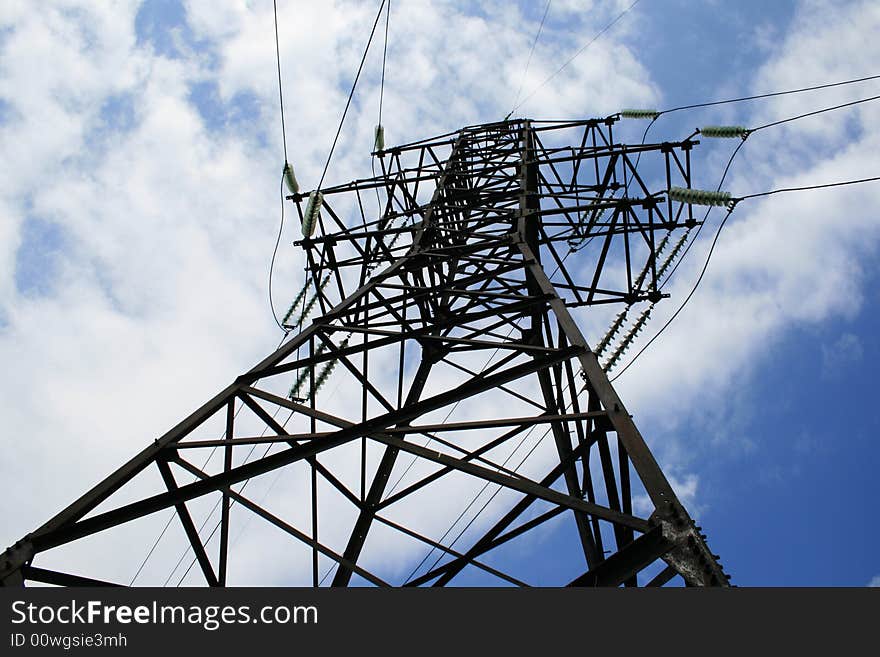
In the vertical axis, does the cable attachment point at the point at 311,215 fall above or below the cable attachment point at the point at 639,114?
below

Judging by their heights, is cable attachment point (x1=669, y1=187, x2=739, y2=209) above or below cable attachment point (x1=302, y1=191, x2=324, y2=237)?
below

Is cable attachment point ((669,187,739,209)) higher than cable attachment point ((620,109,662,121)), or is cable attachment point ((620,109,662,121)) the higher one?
cable attachment point ((620,109,662,121))

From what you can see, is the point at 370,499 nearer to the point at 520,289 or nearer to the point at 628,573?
the point at 520,289

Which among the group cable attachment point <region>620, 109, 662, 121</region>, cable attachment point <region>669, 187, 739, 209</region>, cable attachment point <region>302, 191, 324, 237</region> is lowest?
cable attachment point <region>669, 187, 739, 209</region>

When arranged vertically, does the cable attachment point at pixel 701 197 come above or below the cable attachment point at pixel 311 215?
below

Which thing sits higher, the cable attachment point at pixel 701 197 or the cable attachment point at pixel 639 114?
the cable attachment point at pixel 639 114

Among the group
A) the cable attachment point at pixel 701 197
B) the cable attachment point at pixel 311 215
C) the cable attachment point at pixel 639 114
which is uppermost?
the cable attachment point at pixel 639 114

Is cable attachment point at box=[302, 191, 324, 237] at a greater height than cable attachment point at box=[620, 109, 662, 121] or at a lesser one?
lesser
